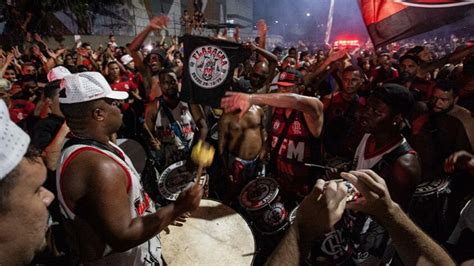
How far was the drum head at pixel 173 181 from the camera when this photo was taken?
132 inches

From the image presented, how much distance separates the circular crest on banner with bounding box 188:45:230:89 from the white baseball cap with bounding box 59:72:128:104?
107 inches

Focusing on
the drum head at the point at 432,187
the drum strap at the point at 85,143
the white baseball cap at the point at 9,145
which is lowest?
the drum head at the point at 432,187

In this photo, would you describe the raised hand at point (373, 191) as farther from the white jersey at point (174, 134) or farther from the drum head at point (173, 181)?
the white jersey at point (174, 134)

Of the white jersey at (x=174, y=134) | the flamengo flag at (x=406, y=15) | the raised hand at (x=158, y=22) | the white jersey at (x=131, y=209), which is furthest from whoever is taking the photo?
the raised hand at (x=158, y=22)

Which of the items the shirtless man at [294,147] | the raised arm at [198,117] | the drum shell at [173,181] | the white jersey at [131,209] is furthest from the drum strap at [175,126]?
the white jersey at [131,209]

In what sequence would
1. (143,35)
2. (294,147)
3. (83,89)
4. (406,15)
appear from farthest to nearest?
(143,35)
(294,147)
(406,15)
(83,89)

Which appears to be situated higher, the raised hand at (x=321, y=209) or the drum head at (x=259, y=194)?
the raised hand at (x=321, y=209)

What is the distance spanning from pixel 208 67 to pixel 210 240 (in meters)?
2.97

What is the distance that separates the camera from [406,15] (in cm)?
394

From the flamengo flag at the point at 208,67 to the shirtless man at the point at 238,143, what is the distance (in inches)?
16.3

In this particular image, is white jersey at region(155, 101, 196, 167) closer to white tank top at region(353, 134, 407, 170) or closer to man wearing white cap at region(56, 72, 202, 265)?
man wearing white cap at region(56, 72, 202, 265)

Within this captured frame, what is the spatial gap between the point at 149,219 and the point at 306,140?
2541 mm

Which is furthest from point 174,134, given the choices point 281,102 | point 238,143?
point 281,102

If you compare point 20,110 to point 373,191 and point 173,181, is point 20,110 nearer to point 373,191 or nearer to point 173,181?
point 173,181
